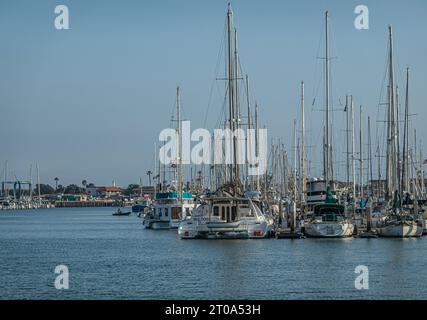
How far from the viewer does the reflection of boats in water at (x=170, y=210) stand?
92.8 meters

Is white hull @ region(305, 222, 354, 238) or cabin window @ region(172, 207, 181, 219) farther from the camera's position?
cabin window @ region(172, 207, 181, 219)

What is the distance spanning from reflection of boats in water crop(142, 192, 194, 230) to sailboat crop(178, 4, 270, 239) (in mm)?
25637

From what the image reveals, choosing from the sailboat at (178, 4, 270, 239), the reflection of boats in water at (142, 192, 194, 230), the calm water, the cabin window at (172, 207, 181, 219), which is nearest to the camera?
the calm water

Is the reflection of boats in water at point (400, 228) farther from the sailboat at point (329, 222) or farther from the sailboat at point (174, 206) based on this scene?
the sailboat at point (174, 206)

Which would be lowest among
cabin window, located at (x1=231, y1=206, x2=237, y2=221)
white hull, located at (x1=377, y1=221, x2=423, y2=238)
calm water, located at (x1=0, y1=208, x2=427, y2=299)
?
calm water, located at (x1=0, y1=208, x2=427, y2=299)

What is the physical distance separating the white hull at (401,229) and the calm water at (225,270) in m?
1.07

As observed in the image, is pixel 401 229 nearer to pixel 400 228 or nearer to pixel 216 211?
pixel 400 228

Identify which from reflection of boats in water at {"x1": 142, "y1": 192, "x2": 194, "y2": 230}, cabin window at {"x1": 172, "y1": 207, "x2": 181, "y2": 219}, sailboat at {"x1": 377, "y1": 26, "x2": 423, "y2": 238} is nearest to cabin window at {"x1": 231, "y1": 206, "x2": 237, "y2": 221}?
sailboat at {"x1": 377, "y1": 26, "x2": 423, "y2": 238}

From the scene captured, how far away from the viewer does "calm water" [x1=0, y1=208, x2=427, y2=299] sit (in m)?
36.4

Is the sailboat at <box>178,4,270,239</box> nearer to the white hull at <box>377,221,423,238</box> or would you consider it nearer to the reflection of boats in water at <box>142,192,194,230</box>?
the white hull at <box>377,221,423,238</box>

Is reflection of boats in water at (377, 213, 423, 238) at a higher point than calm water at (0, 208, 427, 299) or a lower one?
higher
